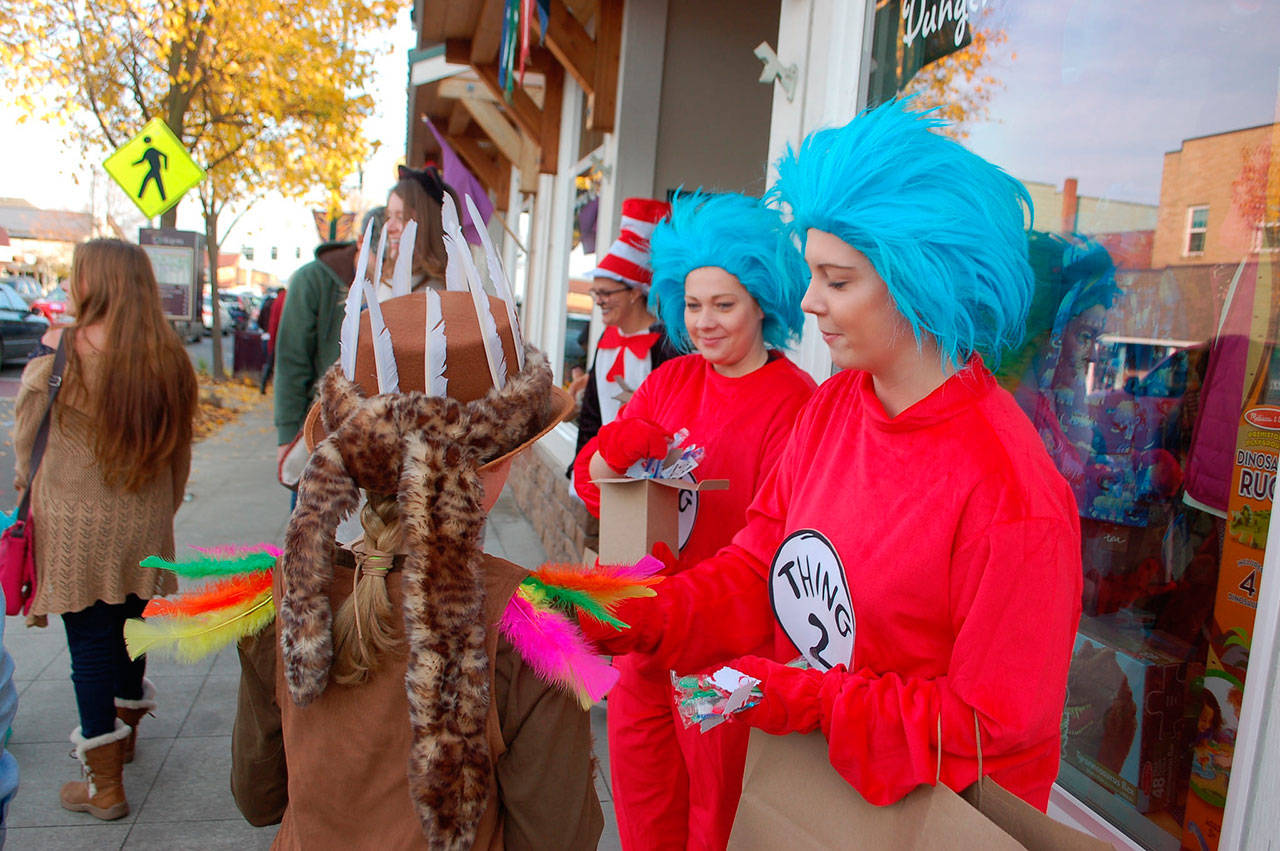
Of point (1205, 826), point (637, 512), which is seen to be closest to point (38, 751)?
point (637, 512)

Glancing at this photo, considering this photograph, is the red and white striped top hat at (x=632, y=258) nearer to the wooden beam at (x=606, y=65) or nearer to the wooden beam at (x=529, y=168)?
the wooden beam at (x=606, y=65)

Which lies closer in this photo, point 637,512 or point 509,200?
point 637,512

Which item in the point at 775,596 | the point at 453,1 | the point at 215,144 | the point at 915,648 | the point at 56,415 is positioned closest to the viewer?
the point at 915,648

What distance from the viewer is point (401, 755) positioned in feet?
4.61

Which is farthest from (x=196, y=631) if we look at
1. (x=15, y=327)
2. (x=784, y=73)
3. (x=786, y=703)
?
(x=15, y=327)

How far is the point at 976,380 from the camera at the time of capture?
4.89 feet

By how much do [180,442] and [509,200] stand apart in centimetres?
1044

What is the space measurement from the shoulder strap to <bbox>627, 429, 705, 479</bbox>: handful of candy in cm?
189

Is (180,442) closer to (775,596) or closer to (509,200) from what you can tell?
(775,596)

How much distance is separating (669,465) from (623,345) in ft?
4.18

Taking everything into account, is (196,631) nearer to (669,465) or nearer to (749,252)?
(669,465)

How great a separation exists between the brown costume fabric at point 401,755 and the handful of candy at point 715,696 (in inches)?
8.0

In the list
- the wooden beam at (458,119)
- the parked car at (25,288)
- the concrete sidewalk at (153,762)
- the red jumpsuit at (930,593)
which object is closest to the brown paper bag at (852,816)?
the red jumpsuit at (930,593)

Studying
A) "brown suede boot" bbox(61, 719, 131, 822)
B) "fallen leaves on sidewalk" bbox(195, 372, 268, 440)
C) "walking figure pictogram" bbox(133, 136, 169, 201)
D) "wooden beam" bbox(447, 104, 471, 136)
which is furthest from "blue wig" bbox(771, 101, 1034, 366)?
"wooden beam" bbox(447, 104, 471, 136)
